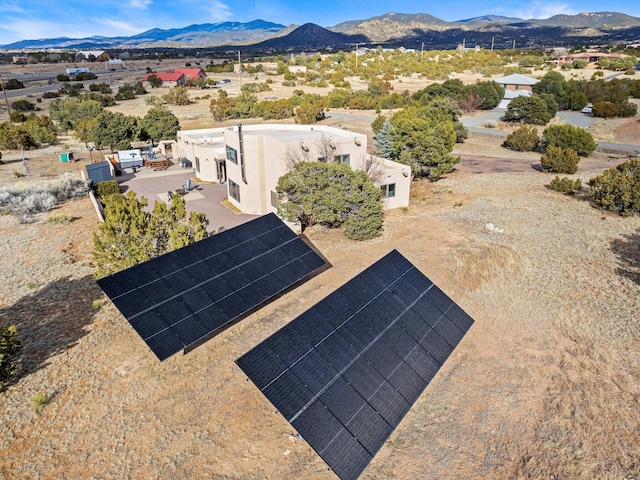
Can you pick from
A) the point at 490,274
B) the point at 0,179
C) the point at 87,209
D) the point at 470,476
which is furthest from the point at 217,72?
the point at 470,476

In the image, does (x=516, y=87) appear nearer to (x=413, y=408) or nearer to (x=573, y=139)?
(x=573, y=139)

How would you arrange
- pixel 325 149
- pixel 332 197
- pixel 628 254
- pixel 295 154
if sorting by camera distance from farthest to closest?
pixel 325 149 < pixel 295 154 < pixel 332 197 < pixel 628 254

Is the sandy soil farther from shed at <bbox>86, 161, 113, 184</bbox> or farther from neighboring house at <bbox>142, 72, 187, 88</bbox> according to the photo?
neighboring house at <bbox>142, 72, 187, 88</bbox>

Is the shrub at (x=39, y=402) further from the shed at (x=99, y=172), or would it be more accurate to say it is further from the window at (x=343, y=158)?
the shed at (x=99, y=172)

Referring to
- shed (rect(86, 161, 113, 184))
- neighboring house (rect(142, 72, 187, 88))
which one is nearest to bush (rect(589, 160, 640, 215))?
shed (rect(86, 161, 113, 184))

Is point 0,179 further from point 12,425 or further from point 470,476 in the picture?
point 470,476

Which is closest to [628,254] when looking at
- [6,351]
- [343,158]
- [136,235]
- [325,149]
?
[343,158]
